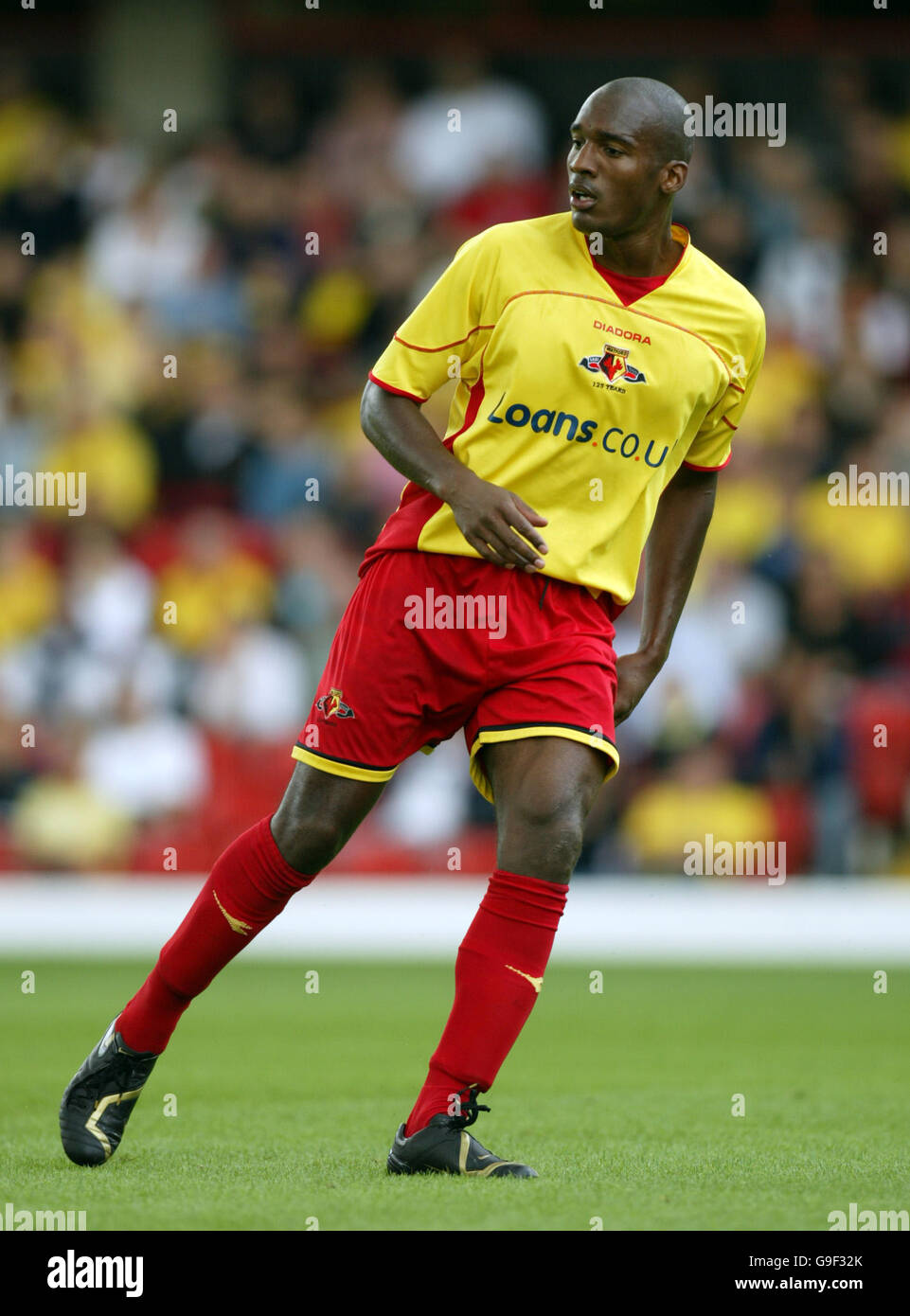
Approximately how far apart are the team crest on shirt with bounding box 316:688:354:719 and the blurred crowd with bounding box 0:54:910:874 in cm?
521

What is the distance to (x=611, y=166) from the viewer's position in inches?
167

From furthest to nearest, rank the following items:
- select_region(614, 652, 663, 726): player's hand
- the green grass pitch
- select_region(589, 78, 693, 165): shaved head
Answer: select_region(614, 652, 663, 726): player's hand < select_region(589, 78, 693, 165): shaved head < the green grass pitch

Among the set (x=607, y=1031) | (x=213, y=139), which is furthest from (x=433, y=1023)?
(x=213, y=139)

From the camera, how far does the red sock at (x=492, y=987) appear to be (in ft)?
13.6

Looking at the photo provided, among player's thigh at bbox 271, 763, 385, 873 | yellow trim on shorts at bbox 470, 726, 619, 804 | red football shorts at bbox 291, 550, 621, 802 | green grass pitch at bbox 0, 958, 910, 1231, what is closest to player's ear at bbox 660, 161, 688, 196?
red football shorts at bbox 291, 550, 621, 802

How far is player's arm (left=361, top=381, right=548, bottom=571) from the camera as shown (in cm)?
417

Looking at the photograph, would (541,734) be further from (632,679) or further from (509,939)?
(632,679)

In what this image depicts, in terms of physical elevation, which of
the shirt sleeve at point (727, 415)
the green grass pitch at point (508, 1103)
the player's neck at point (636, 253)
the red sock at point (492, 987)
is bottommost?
the green grass pitch at point (508, 1103)

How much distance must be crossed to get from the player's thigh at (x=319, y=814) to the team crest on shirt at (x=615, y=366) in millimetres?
1026

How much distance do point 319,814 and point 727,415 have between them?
1.36m

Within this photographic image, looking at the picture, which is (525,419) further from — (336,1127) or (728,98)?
(728,98)

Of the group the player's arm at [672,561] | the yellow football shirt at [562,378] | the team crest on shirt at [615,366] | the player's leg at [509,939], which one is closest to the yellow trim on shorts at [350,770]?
the player's leg at [509,939]

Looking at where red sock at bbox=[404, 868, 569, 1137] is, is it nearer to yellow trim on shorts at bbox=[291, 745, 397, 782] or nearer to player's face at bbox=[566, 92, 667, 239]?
yellow trim on shorts at bbox=[291, 745, 397, 782]

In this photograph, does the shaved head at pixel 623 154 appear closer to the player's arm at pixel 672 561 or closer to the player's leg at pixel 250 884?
the player's arm at pixel 672 561
